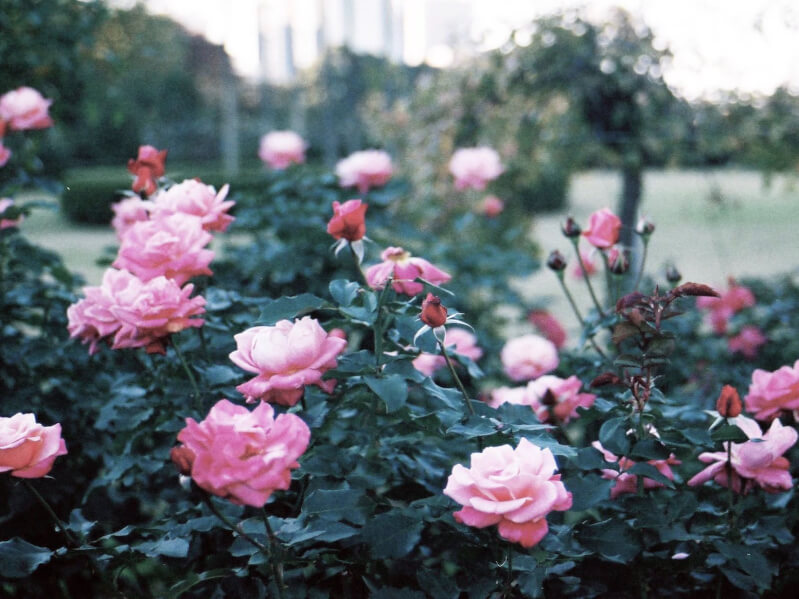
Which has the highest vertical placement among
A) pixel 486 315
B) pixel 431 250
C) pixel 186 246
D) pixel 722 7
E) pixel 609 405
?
pixel 722 7

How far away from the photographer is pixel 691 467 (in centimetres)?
150

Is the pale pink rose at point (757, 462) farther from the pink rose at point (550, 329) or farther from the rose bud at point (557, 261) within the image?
the pink rose at point (550, 329)

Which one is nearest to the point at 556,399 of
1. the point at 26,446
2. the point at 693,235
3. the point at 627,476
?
the point at 627,476

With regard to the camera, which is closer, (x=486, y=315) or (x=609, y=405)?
(x=609, y=405)

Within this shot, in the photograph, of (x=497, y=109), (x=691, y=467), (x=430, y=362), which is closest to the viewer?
(x=430, y=362)

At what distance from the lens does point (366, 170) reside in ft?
6.31

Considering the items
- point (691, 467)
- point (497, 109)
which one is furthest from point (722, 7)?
point (691, 467)

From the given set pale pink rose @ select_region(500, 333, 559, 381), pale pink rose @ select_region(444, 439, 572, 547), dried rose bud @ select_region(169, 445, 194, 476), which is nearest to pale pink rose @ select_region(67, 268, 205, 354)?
dried rose bud @ select_region(169, 445, 194, 476)

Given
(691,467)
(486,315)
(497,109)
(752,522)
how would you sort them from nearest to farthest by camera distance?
(752,522)
(691,467)
(486,315)
(497,109)

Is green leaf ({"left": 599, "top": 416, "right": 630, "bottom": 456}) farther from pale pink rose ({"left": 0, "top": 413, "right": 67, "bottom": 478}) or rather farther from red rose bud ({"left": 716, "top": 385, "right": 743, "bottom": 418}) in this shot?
pale pink rose ({"left": 0, "top": 413, "right": 67, "bottom": 478})

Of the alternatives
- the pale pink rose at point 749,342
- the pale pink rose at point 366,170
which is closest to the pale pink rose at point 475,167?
the pale pink rose at point 366,170

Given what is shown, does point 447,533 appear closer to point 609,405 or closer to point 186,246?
point 609,405

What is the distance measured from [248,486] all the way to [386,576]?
13.2 inches

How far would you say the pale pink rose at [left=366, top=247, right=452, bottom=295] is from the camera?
3.08 feet
